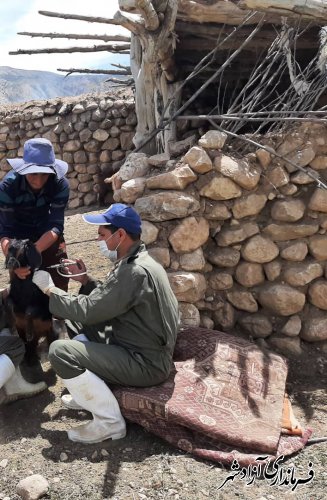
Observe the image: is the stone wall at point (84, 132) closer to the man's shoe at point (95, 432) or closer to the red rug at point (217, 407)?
the red rug at point (217, 407)

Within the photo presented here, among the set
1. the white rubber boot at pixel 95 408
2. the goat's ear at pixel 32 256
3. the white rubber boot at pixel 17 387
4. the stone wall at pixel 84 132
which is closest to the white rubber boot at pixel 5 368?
the white rubber boot at pixel 17 387

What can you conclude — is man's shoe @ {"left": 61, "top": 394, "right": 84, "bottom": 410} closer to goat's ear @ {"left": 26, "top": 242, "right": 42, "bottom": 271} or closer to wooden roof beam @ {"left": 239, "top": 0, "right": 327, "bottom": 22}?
goat's ear @ {"left": 26, "top": 242, "right": 42, "bottom": 271}

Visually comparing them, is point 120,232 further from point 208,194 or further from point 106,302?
point 208,194

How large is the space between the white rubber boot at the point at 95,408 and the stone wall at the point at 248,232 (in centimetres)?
99

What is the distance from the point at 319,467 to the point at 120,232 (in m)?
1.64

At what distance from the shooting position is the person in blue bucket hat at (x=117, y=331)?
2648mm

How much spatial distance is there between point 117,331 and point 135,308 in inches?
8.2

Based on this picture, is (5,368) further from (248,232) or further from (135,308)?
(248,232)

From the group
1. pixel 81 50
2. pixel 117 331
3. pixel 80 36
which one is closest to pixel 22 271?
pixel 117 331

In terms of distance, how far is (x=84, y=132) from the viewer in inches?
352

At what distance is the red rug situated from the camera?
8.44ft

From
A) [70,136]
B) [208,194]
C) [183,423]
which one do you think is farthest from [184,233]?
[70,136]

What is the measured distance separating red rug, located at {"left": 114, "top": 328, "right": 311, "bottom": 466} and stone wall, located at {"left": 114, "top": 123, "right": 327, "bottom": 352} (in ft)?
1.80

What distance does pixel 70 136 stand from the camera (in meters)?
9.09
